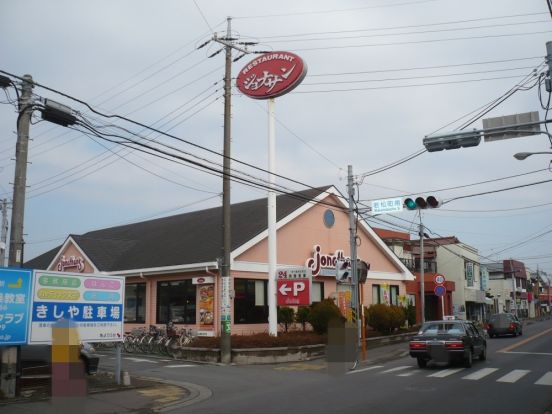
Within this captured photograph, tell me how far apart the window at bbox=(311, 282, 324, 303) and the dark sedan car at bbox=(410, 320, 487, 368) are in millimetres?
9898

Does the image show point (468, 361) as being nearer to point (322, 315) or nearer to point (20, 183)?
point (322, 315)

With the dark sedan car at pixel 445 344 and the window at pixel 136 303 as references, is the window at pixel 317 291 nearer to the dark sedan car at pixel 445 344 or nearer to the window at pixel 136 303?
the window at pixel 136 303

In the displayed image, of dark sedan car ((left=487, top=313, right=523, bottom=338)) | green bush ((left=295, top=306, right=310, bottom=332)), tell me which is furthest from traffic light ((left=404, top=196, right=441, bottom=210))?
dark sedan car ((left=487, top=313, right=523, bottom=338))

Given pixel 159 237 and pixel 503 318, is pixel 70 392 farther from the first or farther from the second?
pixel 503 318

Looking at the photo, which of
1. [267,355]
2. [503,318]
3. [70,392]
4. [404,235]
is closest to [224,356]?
[267,355]

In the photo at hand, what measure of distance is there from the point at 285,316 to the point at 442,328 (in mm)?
8841

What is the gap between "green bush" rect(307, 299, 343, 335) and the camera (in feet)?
80.5

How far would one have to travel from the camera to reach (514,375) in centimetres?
1617

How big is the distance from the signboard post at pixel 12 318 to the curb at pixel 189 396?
11.1 ft

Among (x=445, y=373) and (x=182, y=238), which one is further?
(x=182, y=238)

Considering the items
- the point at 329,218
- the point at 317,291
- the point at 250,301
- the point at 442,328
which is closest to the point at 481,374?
the point at 442,328

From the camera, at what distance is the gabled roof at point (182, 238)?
2644 cm

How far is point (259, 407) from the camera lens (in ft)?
37.7

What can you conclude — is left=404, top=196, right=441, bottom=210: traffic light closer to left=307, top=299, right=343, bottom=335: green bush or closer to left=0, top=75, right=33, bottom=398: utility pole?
left=307, top=299, right=343, bottom=335: green bush
